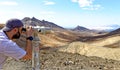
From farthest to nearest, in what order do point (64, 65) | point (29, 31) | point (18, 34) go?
point (64, 65) < point (29, 31) < point (18, 34)

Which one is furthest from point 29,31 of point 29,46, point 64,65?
point 64,65

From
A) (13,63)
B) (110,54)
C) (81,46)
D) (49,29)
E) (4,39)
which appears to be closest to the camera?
(4,39)

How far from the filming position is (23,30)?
370 centimetres

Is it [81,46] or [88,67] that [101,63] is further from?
[81,46]

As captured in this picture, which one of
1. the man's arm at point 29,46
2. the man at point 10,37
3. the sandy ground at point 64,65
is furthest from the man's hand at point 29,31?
the sandy ground at point 64,65

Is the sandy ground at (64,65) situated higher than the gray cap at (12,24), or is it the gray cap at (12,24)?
the gray cap at (12,24)

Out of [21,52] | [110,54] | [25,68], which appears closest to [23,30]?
[21,52]

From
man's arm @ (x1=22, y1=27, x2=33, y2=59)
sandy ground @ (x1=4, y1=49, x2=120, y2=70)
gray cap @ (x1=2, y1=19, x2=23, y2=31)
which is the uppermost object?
gray cap @ (x1=2, y1=19, x2=23, y2=31)

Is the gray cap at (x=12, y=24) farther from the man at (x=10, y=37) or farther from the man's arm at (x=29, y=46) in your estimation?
the man's arm at (x=29, y=46)

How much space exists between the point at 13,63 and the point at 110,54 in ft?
20.7

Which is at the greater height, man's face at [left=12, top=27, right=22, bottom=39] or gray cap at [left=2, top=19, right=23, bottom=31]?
gray cap at [left=2, top=19, right=23, bottom=31]

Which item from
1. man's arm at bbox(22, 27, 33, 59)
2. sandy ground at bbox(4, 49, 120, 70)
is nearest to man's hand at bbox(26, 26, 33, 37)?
man's arm at bbox(22, 27, 33, 59)

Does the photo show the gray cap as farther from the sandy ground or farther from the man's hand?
the sandy ground

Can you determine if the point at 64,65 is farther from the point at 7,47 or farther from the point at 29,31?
the point at 7,47
